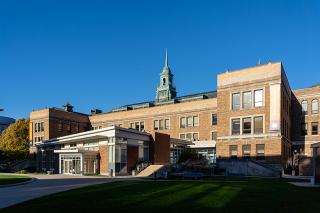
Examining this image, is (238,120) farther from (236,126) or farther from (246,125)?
(246,125)

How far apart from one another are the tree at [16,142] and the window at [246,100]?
47093 mm

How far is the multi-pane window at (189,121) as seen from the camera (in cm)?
6412

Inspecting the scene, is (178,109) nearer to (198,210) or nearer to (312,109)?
(312,109)

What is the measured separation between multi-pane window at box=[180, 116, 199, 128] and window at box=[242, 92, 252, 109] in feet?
53.2

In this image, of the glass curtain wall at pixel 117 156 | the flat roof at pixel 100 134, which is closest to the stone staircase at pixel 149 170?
the glass curtain wall at pixel 117 156

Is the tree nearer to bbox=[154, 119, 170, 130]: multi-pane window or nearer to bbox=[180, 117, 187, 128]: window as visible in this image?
bbox=[154, 119, 170, 130]: multi-pane window

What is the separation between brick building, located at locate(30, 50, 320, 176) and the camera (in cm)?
4597

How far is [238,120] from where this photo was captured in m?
48.7

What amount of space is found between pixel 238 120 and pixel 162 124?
22.4 meters

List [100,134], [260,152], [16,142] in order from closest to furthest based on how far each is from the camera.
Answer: [100,134] → [260,152] → [16,142]

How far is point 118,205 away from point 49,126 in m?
59.4

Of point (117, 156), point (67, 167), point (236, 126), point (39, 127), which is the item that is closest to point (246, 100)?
point (236, 126)

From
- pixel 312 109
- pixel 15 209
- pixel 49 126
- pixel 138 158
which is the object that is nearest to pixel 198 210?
pixel 15 209

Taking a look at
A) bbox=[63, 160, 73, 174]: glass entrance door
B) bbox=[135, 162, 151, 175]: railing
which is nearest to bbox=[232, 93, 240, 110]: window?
bbox=[135, 162, 151, 175]: railing
